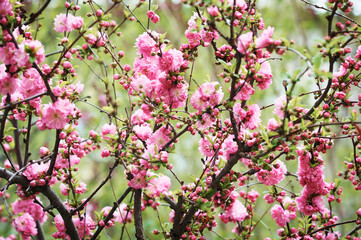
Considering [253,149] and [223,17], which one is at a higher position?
[223,17]

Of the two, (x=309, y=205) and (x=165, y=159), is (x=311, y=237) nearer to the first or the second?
(x=309, y=205)

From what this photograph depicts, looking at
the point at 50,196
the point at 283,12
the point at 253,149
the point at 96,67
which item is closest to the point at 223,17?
the point at 253,149

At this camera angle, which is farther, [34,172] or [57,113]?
[34,172]

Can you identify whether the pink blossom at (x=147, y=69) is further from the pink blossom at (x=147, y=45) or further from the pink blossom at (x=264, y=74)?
the pink blossom at (x=264, y=74)

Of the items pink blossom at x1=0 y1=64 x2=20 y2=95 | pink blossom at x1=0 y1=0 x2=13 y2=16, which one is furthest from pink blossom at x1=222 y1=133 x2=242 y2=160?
pink blossom at x1=0 y1=0 x2=13 y2=16

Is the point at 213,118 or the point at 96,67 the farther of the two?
the point at 96,67

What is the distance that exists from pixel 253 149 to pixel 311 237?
54cm

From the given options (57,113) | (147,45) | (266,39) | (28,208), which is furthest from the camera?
(28,208)

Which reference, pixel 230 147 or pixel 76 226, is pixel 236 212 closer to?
pixel 230 147

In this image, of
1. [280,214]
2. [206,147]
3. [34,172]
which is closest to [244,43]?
[206,147]

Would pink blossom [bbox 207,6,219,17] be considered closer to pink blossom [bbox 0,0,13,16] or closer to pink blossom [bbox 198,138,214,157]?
pink blossom [bbox 198,138,214,157]

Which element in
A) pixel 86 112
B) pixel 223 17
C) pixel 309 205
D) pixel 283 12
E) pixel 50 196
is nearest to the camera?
pixel 223 17

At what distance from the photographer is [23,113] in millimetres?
1501

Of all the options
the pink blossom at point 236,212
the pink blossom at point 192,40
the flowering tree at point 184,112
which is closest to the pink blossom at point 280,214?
the flowering tree at point 184,112
